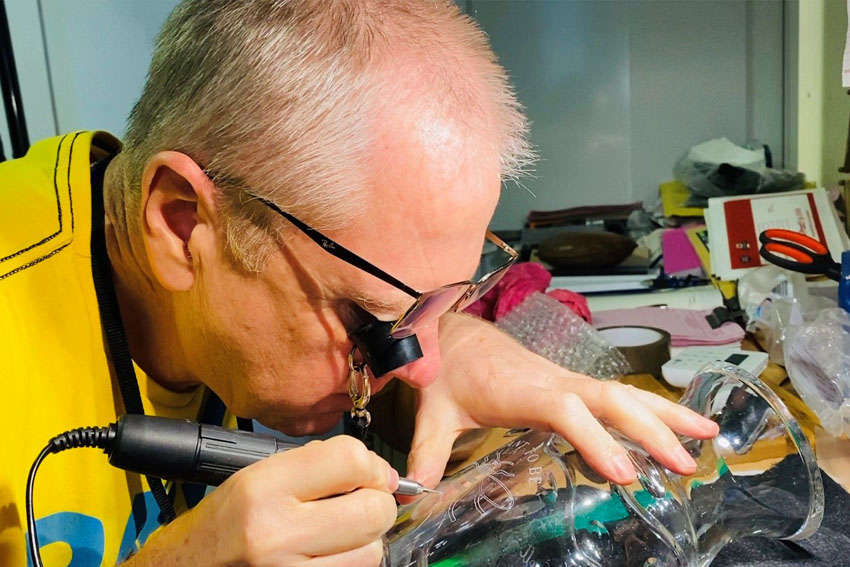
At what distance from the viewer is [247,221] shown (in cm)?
74

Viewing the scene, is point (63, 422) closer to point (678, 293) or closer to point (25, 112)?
point (25, 112)

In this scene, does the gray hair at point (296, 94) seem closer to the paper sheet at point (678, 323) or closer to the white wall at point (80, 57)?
the paper sheet at point (678, 323)

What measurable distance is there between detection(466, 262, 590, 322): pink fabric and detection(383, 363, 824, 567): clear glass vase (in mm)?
832

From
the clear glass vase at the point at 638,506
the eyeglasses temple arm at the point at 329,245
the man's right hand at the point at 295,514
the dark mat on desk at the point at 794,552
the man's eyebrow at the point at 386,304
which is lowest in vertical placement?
the dark mat on desk at the point at 794,552

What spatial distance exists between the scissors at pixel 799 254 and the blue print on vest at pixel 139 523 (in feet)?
3.78

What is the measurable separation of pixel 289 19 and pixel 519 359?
0.49 meters

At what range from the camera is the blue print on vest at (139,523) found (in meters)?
0.88

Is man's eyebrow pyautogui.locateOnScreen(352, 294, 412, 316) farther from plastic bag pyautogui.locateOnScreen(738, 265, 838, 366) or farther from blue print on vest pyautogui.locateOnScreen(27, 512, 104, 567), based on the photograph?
plastic bag pyautogui.locateOnScreen(738, 265, 838, 366)

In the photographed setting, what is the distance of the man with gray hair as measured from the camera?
0.71 meters

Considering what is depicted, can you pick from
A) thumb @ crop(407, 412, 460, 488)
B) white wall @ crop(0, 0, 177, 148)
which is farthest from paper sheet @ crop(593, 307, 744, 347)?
white wall @ crop(0, 0, 177, 148)

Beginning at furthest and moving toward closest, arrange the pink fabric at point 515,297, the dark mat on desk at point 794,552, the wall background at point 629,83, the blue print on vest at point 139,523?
1. the wall background at point 629,83
2. the pink fabric at point 515,297
3. the blue print on vest at point 139,523
4. the dark mat on desk at point 794,552

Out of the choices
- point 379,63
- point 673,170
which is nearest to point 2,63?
point 379,63

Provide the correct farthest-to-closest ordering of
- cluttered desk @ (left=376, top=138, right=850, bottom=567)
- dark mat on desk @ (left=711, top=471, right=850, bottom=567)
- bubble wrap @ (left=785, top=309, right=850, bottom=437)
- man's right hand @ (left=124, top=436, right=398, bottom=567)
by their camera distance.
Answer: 1. bubble wrap @ (left=785, top=309, right=850, bottom=437)
2. dark mat on desk @ (left=711, top=471, right=850, bottom=567)
3. cluttered desk @ (left=376, top=138, right=850, bottom=567)
4. man's right hand @ (left=124, top=436, right=398, bottom=567)

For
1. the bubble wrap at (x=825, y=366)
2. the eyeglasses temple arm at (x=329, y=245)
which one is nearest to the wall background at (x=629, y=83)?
the bubble wrap at (x=825, y=366)
